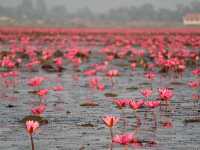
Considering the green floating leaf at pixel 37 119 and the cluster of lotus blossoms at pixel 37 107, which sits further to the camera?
the green floating leaf at pixel 37 119

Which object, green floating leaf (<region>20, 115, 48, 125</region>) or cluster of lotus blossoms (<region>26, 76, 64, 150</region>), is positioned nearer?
cluster of lotus blossoms (<region>26, 76, 64, 150</region>)

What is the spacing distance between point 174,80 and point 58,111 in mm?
9347

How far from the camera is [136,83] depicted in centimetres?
2269

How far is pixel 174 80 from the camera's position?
24234mm

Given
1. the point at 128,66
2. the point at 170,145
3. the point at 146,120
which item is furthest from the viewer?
the point at 128,66

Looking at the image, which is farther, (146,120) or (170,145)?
(146,120)

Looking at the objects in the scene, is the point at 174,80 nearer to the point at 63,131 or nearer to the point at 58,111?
the point at 58,111

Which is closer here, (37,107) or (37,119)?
(37,119)

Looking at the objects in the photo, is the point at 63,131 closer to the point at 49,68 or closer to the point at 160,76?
the point at 160,76

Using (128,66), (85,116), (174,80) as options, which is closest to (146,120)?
(85,116)

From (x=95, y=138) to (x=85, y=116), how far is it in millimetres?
2709

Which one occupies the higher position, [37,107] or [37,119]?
[37,119]

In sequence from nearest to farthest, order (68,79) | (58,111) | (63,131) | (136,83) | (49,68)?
(63,131), (58,111), (136,83), (68,79), (49,68)

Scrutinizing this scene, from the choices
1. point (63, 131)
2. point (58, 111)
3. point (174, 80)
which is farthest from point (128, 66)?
point (63, 131)
